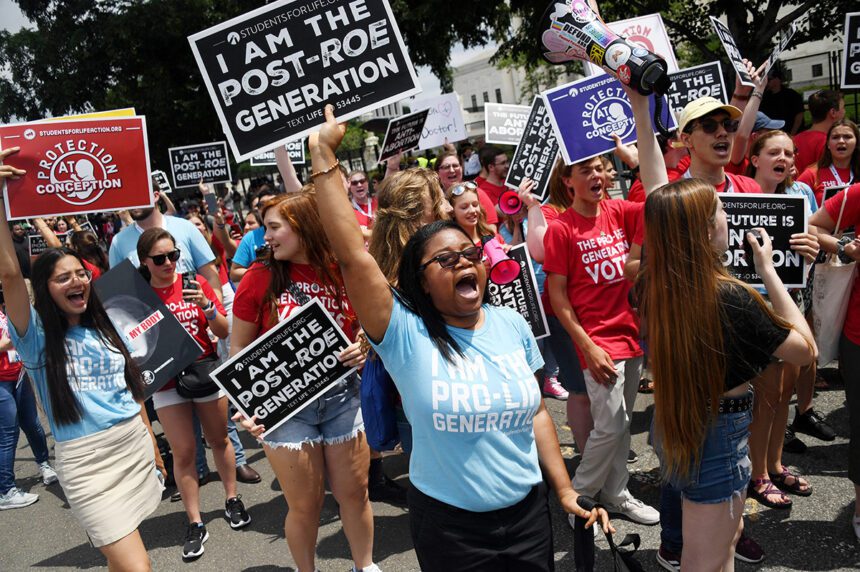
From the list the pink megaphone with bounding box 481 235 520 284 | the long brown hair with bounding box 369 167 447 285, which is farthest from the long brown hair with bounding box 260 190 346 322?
the pink megaphone with bounding box 481 235 520 284

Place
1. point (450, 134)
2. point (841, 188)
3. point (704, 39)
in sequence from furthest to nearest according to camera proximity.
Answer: point (704, 39)
point (450, 134)
point (841, 188)

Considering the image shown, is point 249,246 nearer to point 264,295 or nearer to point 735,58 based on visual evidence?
point 264,295

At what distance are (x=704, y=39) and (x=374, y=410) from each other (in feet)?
65.0

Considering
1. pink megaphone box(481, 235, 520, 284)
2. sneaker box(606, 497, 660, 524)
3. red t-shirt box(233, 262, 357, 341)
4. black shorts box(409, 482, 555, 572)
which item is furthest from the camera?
sneaker box(606, 497, 660, 524)

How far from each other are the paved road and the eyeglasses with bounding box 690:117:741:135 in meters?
2.07

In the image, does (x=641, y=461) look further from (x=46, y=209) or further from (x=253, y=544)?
(x=46, y=209)

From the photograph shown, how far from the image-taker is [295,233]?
3.38 meters

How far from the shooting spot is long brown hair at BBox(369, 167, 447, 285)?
11.1 feet

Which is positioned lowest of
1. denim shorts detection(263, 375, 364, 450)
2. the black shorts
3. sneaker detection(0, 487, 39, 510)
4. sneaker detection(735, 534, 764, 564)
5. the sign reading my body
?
sneaker detection(735, 534, 764, 564)

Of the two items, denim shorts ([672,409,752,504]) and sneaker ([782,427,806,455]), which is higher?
denim shorts ([672,409,752,504])

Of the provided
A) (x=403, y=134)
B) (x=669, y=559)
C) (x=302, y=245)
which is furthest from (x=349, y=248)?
(x=403, y=134)

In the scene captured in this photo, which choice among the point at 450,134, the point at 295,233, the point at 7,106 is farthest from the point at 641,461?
the point at 7,106

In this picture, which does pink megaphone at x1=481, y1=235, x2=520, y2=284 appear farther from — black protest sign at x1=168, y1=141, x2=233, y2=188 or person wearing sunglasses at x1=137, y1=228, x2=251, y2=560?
black protest sign at x1=168, y1=141, x2=233, y2=188

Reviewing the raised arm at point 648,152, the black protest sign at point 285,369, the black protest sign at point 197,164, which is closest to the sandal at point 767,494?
the raised arm at point 648,152
